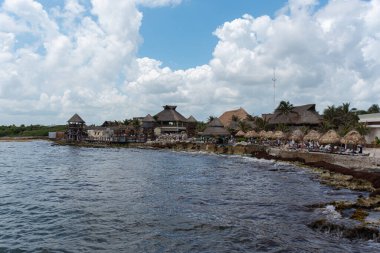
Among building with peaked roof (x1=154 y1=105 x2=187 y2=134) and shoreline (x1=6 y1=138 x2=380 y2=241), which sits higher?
building with peaked roof (x1=154 y1=105 x2=187 y2=134)

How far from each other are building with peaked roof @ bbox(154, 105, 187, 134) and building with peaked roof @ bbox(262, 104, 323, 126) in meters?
26.3

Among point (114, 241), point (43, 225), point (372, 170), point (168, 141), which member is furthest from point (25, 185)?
point (168, 141)

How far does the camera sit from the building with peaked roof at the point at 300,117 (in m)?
62.6

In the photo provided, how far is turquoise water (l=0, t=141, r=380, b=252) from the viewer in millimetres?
12562

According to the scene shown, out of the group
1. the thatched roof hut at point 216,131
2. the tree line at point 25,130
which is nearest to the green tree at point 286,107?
the thatched roof hut at point 216,131

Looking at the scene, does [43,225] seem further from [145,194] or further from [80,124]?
[80,124]

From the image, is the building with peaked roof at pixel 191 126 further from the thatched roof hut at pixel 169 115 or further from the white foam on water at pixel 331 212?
the white foam on water at pixel 331 212

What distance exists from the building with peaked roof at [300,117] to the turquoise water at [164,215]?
115 feet

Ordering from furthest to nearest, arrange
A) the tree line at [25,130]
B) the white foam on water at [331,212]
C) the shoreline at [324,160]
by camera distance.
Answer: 1. the tree line at [25,130]
2. the shoreline at [324,160]
3. the white foam on water at [331,212]

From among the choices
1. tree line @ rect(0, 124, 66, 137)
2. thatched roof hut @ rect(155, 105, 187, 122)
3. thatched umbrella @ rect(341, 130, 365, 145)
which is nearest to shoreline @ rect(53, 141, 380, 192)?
thatched umbrella @ rect(341, 130, 365, 145)

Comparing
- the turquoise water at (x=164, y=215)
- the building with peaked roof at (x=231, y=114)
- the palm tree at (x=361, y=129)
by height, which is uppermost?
the building with peaked roof at (x=231, y=114)

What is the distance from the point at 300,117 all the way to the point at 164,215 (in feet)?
175

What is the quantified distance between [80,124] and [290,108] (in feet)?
179

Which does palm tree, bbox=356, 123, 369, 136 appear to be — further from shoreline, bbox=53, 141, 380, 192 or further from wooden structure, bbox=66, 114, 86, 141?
wooden structure, bbox=66, 114, 86, 141
